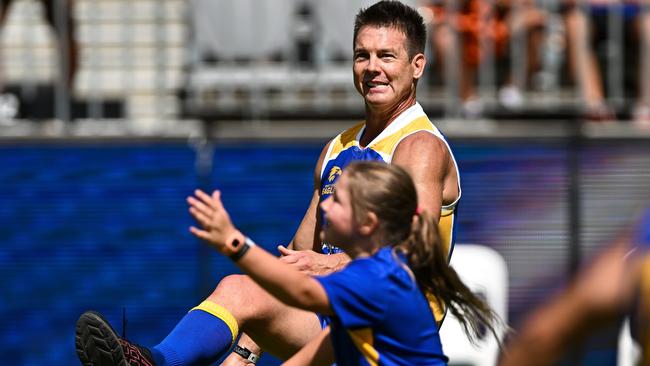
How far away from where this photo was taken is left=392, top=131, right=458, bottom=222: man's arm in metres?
A: 4.86

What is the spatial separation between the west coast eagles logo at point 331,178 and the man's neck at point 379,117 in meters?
0.15

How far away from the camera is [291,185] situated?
8.37 m

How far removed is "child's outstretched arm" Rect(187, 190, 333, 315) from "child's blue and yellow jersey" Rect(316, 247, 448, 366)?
0.06 meters

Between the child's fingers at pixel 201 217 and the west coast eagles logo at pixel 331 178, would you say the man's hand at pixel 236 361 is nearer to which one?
the west coast eagles logo at pixel 331 178

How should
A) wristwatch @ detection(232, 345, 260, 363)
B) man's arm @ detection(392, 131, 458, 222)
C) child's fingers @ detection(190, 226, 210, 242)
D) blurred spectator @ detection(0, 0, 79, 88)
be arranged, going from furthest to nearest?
blurred spectator @ detection(0, 0, 79, 88), wristwatch @ detection(232, 345, 260, 363), man's arm @ detection(392, 131, 458, 222), child's fingers @ detection(190, 226, 210, 242)

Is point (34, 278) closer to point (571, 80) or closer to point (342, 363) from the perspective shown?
point (571, 80)

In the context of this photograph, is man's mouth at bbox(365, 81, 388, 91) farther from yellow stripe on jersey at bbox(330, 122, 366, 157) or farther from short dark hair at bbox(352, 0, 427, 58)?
yellow stripe on jersey at bbox(330, 122, 366, 157)

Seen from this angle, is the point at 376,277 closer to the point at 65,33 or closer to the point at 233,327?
the point at 233,327

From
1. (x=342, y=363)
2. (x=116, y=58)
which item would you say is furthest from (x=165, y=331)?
(x=342, y=363)

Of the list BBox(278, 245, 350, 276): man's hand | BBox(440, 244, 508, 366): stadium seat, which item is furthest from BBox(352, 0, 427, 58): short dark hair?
BBox(440, 244, 508, 366): stadium seat

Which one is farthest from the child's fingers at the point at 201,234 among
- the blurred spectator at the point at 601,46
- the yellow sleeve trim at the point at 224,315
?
the blurred spectator at the point at 601,46

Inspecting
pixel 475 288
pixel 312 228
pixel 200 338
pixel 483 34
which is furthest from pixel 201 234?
pixel 483 34

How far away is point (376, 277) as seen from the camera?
4.15 m

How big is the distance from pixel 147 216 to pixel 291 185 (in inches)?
38.2
